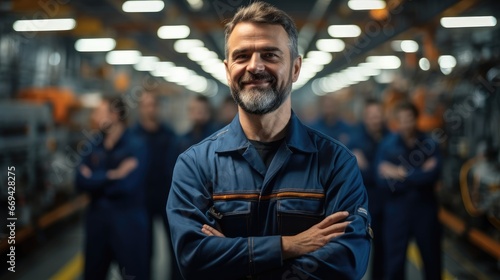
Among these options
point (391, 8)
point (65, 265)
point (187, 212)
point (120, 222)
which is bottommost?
point (65, 265)

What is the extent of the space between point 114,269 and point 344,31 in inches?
229

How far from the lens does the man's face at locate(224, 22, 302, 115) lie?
1.82 m

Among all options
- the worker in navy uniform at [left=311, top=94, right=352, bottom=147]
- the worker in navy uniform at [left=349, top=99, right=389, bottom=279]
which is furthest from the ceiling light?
the worker in navy uniform at [left=349, top=99, right=389, bottom=279]

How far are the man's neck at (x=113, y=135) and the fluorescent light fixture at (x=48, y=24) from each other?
5.00 m

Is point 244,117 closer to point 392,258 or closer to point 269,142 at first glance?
point 269,142

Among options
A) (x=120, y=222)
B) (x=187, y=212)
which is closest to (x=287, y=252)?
(x=187, y=212)

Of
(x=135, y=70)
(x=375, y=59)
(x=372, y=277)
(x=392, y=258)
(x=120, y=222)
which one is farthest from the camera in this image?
(x=135, y=70)

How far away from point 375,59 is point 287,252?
13.8 meters

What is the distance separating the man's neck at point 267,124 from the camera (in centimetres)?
198

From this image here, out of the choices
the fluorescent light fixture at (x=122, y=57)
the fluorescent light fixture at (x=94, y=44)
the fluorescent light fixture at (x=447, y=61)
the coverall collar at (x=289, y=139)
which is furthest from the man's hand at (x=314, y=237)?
the fluorescent light fixture at (x=122, y=57)

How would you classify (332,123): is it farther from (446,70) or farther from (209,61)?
(209,61)

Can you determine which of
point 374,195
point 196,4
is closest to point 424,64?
point 196,4

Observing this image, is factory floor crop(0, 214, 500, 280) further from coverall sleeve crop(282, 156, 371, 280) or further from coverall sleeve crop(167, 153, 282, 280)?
coverall sleeve crop(282, 156, 371, 280)

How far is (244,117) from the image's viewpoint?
6.59 ft
